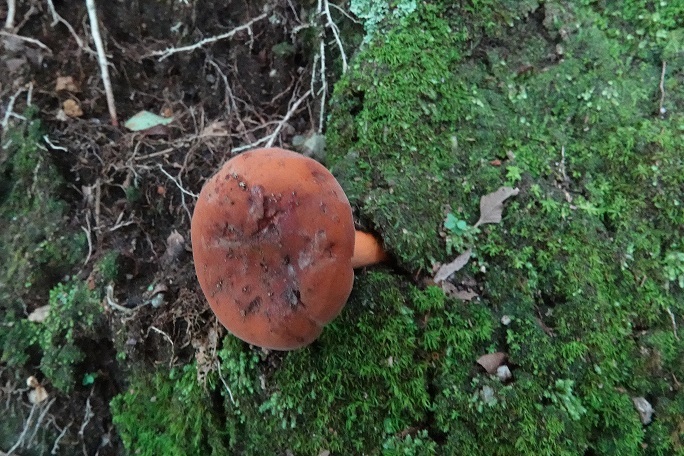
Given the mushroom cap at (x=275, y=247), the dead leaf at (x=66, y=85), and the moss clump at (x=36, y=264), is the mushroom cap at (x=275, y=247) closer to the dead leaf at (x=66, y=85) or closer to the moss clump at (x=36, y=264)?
the moss clump at (x=36, y=264)

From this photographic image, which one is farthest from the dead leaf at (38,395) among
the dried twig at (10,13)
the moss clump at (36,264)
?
the dried twig at (10,13)

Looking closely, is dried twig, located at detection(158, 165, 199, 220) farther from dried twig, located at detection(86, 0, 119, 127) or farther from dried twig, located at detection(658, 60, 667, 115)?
dried twig, located at detection(658, 60, 667, 115)

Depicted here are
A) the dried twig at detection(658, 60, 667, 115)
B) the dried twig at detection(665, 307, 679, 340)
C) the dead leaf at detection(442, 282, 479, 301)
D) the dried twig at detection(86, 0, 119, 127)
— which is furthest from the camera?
the dried twig at detection(86, 0, 119, 127)

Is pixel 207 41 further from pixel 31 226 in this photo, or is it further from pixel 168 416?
pixel 168 416

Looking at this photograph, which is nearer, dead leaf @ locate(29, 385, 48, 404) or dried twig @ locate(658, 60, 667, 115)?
dried twig @ locate(658, 60, 667, 115)

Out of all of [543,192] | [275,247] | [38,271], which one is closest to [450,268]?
[543,192]

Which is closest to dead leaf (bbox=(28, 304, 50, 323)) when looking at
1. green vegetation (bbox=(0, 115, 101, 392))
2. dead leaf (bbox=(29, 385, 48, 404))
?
green vegetation (bbox=(0, 115, 101, 392))
